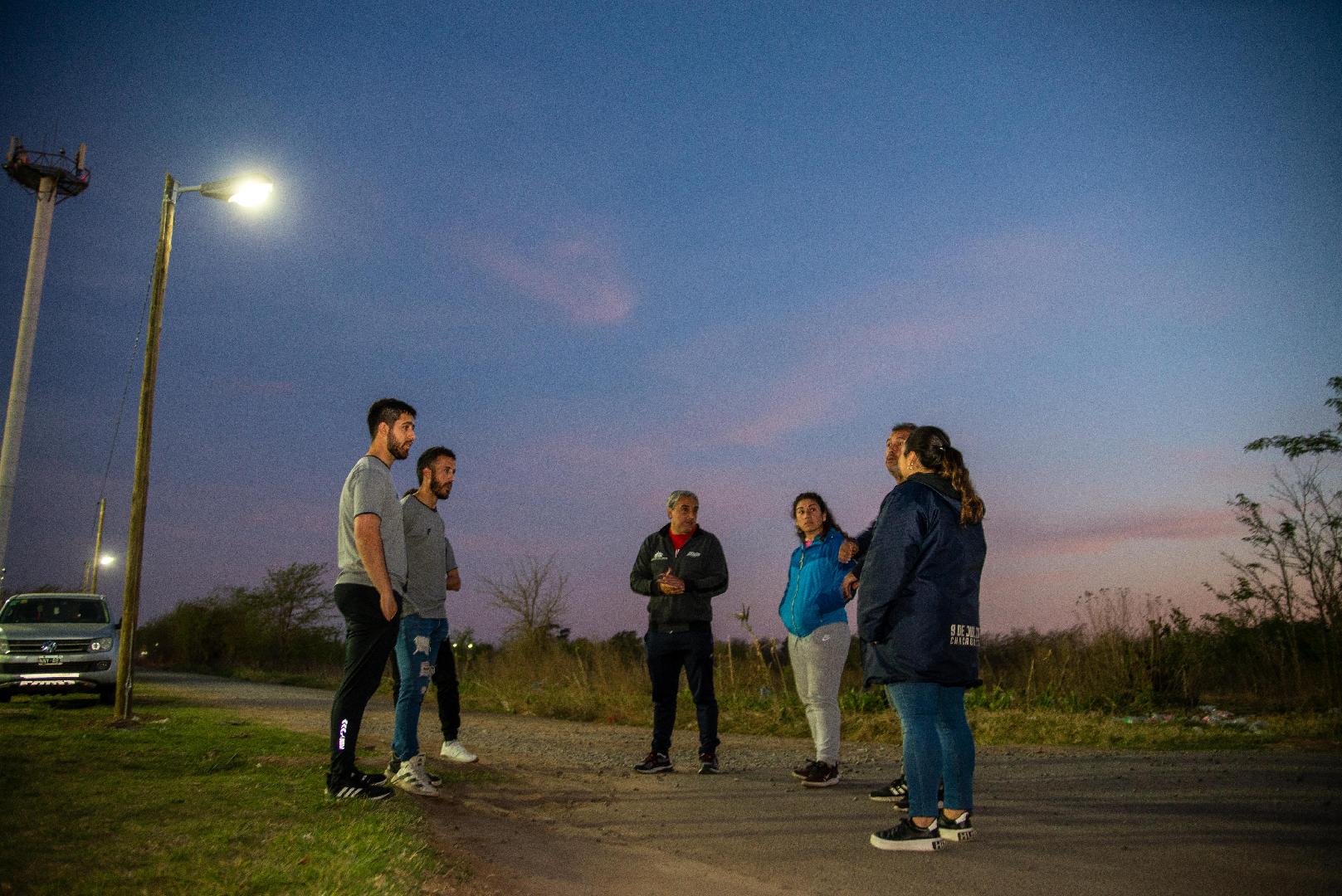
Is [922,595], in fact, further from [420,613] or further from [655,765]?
[420,613]

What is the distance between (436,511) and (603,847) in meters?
3.12

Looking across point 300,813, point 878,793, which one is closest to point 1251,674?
point 878,793

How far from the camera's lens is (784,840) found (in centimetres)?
445

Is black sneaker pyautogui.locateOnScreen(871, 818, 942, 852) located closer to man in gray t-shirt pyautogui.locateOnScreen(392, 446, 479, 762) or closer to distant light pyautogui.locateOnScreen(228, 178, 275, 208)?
man in gray t-shirt pyautogui.locateOnScreen(392, 446, 479, 762)

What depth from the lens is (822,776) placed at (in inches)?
239

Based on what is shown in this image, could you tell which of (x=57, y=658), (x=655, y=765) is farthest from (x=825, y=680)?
(x=57, y=658)

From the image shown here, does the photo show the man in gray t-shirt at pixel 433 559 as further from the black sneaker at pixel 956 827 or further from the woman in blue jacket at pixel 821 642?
the black sneaker at pixel 956 827

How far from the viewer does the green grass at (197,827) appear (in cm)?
332

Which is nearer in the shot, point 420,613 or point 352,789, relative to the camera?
point 352,789

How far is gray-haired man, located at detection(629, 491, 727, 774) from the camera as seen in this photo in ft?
22.7

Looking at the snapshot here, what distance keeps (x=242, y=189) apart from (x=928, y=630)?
9.89 metres

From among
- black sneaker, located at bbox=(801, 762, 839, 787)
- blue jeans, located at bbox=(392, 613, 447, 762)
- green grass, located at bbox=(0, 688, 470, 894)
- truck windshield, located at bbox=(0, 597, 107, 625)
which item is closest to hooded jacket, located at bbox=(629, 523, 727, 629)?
black sneaker, located at bbox=(801, 762, 839, 787)

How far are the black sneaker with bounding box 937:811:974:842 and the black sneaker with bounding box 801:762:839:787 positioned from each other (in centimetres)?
169

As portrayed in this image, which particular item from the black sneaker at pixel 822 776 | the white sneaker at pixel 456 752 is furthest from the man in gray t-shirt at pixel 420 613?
the black sneaker at pixel 822 776
